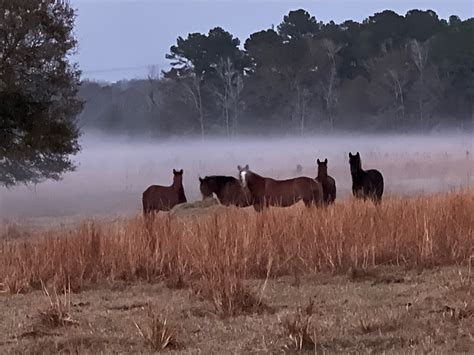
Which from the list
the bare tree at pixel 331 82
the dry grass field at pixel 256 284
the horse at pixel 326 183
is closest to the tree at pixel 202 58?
the bare tree at pixel 331 82

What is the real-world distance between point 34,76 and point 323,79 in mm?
37302

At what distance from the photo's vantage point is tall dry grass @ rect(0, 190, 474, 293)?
30.5ft

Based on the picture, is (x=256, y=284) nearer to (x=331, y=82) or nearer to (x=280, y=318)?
(x=280, y=318)

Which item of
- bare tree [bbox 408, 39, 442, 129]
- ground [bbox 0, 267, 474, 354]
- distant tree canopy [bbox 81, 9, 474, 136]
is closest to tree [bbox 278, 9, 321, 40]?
distant tree canopy [bbox 81, 9, 474, 136]

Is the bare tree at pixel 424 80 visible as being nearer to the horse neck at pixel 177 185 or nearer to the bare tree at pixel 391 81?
the bare tree at pixel 391 81

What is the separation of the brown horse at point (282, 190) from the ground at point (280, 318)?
25.2 feet

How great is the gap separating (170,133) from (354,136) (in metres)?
12.6

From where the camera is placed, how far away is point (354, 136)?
57.1m

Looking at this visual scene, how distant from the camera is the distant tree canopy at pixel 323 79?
53531 mm

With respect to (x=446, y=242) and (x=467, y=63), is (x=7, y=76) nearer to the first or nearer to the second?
(x=446, y=242)

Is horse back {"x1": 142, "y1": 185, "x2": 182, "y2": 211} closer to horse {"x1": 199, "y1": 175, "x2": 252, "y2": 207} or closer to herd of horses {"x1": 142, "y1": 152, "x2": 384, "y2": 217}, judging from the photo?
herd of horses {"x1": 142, "y1": 152, "x2": 384, "y2": 217}

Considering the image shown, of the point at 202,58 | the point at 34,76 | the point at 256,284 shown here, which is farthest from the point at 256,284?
the point at 202,58

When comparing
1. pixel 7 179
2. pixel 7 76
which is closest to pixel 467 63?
pixel 7 179

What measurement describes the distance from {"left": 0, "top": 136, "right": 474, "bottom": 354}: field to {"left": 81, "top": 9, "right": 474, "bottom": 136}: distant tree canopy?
4213 cm
